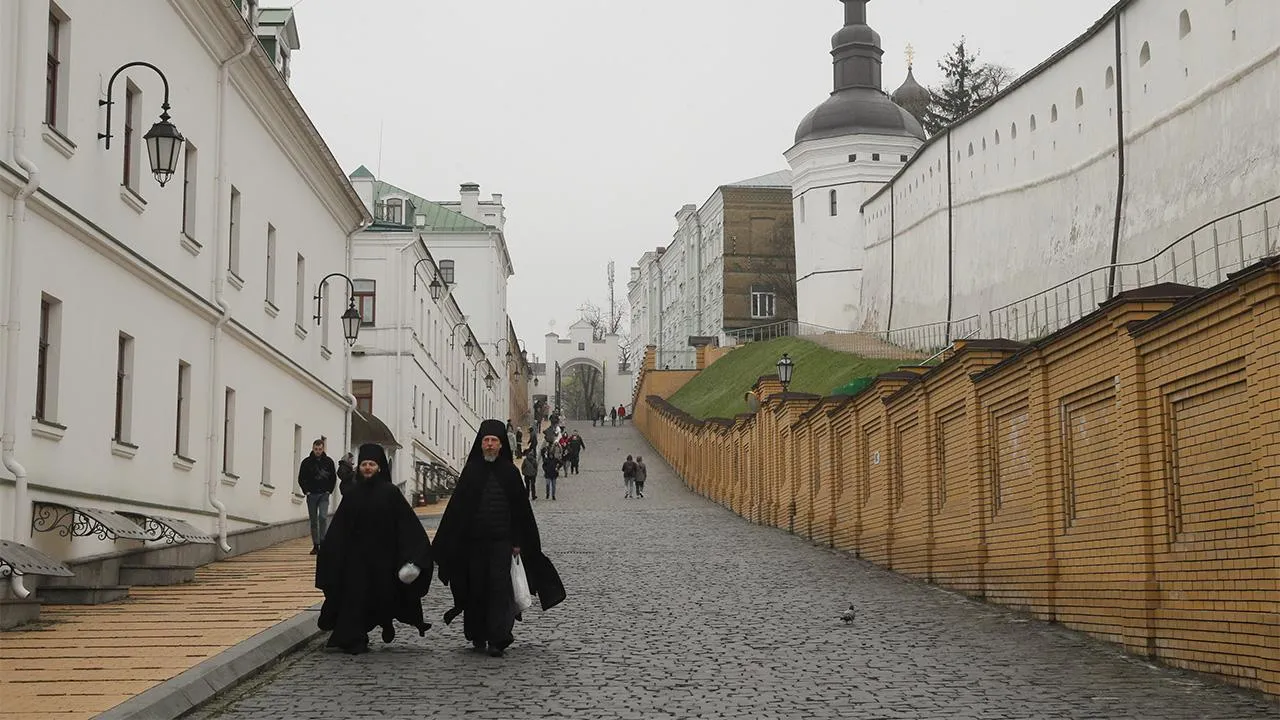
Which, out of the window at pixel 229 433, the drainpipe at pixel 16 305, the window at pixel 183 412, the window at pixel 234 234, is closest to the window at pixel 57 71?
the drainpipe at pixel 16 305

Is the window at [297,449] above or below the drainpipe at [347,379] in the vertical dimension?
below

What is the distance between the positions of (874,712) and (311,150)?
19.8 meters

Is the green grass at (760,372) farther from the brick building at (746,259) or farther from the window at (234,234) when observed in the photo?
the window at (234,234)

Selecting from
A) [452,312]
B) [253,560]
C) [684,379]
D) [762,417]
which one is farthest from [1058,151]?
[684,379]

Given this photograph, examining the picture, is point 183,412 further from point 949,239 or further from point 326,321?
point 949,239

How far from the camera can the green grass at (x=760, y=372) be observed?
61125mm

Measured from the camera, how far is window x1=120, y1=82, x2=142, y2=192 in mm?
17062

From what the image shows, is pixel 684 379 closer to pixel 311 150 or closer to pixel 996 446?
pixel 311 150

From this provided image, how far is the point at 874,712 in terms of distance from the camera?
882 cm

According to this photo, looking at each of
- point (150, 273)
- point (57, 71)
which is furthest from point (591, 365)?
point (57, 71)

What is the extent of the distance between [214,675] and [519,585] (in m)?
3.02

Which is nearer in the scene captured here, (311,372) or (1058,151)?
(311,372)

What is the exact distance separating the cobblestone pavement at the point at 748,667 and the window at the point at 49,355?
157 inches

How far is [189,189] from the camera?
784 inches
